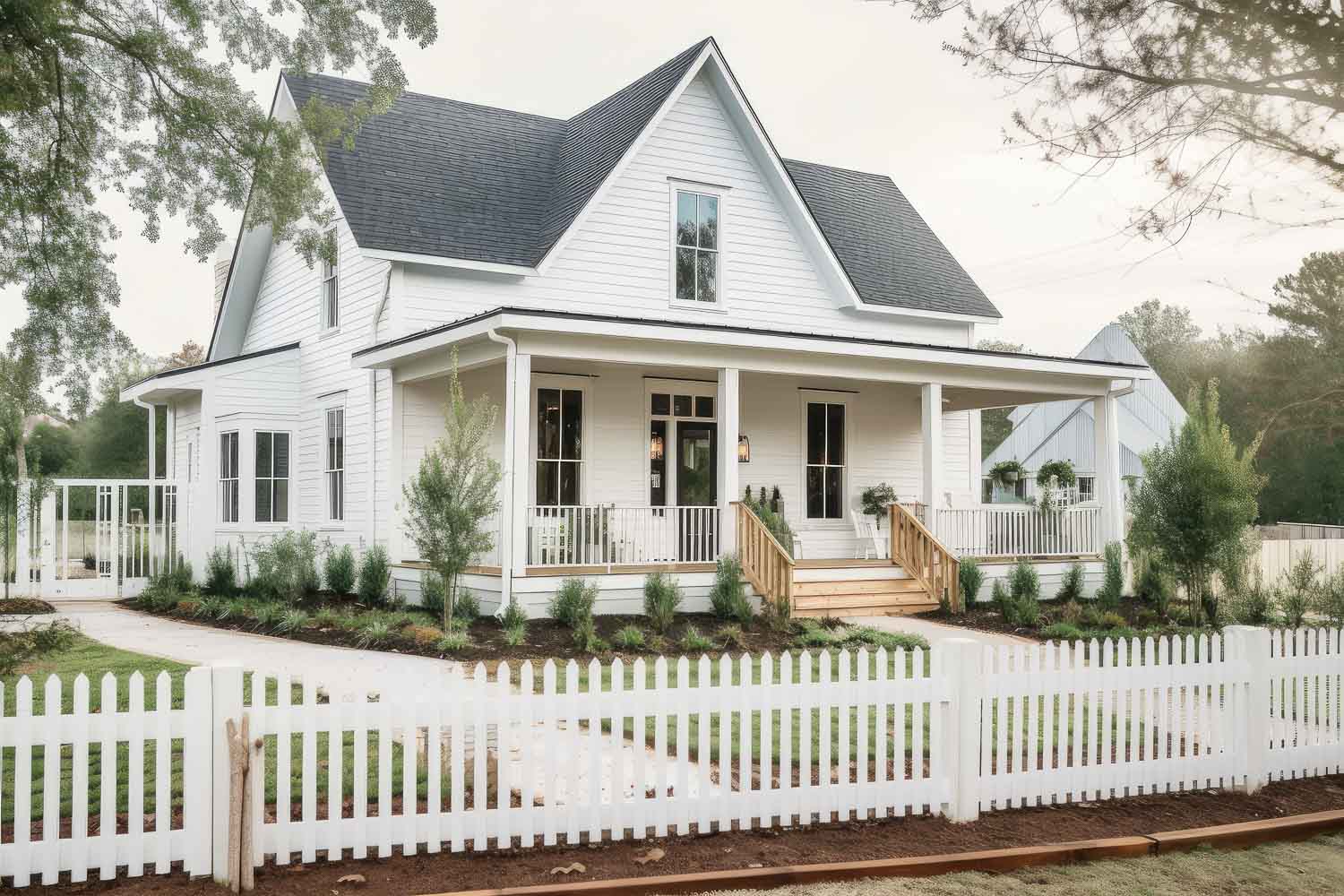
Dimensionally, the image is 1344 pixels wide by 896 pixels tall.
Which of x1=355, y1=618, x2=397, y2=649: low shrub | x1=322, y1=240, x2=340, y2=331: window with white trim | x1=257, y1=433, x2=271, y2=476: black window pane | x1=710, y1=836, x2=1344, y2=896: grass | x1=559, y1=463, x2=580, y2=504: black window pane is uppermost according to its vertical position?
x1=322, y1=240, x2=340, y2=331: window with white trim

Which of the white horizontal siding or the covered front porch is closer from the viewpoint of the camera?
the covered front porch

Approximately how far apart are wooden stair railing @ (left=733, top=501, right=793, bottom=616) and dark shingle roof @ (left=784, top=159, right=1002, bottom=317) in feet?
21.3

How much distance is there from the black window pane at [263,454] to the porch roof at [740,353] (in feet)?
11.1

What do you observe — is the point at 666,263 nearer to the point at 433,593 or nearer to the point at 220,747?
the point at 433,593

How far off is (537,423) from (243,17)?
7.32 meters

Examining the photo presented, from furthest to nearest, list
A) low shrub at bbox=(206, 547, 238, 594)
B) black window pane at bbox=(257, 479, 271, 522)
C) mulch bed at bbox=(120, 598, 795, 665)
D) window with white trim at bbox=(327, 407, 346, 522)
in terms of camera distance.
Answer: black window pane at bbox=(257, 479, 271, 522) < window with white trim at bbox=(327, 407, 346, 522) < low shrub at bbox=(206, 547, 238, 594) < mulch bed at bbox=(120, 598, 795, 665)

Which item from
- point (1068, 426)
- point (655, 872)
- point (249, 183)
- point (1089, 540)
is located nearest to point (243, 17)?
point (249, 183)

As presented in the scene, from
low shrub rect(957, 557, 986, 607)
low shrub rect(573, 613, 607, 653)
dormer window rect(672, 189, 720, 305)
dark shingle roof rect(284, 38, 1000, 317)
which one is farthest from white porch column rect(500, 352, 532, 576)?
low shrub rect(957, 557, 986, 607)

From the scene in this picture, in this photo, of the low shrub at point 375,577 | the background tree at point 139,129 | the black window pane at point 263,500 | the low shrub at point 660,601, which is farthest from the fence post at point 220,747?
the black window pane at point 263,500

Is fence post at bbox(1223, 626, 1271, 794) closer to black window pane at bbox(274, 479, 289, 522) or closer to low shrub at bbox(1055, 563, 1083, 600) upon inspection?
low shrub at bbox(1055, 563, 1083, 600)

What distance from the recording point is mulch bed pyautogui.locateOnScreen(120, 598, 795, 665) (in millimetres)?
11633

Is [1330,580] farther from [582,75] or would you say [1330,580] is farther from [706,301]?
[582,75]

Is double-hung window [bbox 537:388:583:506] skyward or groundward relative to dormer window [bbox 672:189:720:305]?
groundward

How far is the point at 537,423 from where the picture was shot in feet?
54.4
